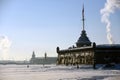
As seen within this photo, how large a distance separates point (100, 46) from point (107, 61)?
359 centimetres

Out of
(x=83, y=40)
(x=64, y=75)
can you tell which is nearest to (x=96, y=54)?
(x=83, y=40)

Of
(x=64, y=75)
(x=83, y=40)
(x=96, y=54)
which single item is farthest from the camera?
(x=83, y=40)

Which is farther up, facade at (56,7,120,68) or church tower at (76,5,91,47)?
church tower at (76,5,91,47)

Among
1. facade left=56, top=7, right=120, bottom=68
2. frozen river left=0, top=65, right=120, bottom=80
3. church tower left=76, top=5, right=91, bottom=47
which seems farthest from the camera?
church tower left=76, top=5, right=91, bottom=47

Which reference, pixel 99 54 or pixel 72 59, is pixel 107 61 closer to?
pixel 99 54

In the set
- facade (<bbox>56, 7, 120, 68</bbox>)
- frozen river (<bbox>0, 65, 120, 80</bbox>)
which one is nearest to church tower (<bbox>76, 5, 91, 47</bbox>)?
facade (<bbox>56, 7, 120, 68</bbox>)

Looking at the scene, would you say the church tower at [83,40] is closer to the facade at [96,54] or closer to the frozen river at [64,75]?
the facade at [96,54]

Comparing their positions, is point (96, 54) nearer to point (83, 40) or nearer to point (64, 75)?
→ point (83, 40)

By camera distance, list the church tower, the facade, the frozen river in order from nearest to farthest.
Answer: the frozen river, the facade, the church tower

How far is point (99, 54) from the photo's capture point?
6631 cm

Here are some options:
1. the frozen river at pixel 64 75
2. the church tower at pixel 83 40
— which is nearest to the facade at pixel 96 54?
the church tower at pixel 83 40

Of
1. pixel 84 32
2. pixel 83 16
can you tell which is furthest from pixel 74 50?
pixel 83 16

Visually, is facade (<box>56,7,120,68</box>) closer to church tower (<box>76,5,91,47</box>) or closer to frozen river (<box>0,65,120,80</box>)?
church tower (<box>76,5,91,47</box>)

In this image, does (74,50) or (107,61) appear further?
(74,50)
